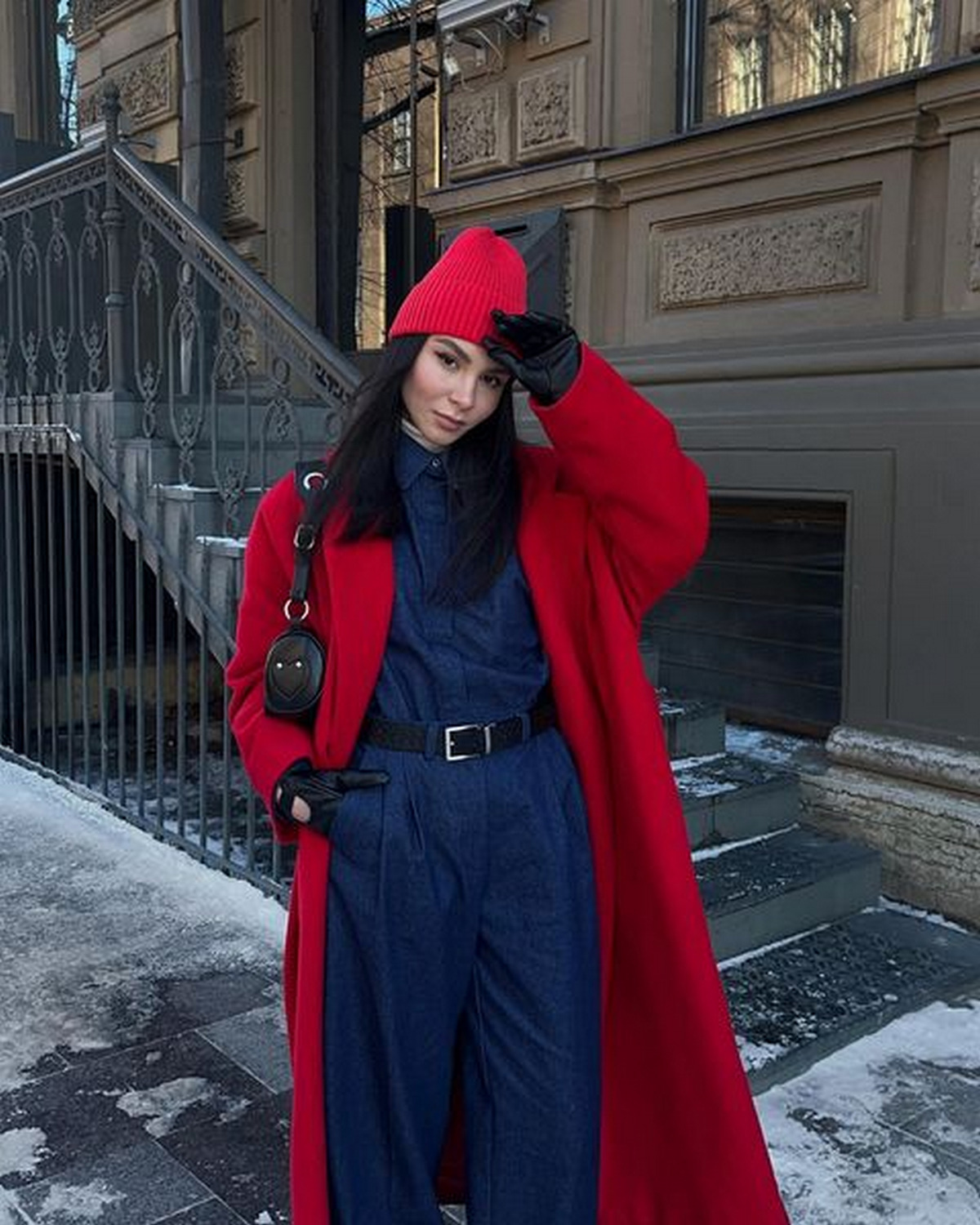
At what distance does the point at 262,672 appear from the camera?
204 centimetres

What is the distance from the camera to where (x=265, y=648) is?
2.05m

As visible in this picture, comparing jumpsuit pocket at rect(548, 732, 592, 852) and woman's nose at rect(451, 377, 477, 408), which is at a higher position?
woman's nose at rect(451, 377, 477, 408)

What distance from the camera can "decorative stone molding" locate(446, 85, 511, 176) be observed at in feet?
18.4

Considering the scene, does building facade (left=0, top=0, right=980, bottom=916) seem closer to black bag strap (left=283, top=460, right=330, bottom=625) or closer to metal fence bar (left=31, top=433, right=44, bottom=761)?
metal fence bar (left=31, top=433, right=44, bottom=761)

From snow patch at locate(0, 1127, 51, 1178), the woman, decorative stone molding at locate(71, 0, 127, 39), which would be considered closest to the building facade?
the woman

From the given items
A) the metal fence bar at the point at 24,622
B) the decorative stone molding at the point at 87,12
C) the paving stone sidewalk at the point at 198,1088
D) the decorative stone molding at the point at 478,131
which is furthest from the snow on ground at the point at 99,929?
the decorative stone molding at the point at 87,12

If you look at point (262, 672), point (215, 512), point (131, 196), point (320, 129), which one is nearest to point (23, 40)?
point (320, 129)

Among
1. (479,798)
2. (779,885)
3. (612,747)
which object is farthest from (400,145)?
(479,798)

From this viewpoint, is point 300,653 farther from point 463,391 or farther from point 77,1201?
point 77,1201

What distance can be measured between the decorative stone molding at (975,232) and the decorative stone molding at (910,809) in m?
1.50

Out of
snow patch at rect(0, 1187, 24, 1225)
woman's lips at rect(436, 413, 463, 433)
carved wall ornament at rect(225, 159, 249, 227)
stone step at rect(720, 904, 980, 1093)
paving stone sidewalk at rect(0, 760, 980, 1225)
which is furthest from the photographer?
carved wall ornament at rect(225, 159, 249, 227)

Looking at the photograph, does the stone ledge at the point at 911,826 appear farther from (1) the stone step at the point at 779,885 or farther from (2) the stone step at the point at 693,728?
(2) the stone step at the point at 693,728

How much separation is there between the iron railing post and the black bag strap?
3184 millimetres

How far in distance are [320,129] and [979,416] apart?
5.16 m
